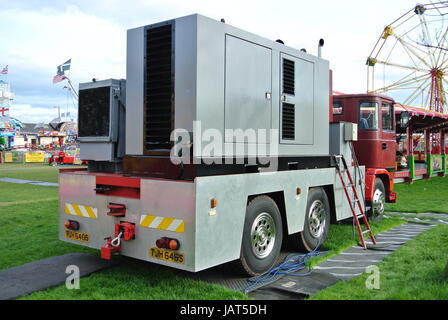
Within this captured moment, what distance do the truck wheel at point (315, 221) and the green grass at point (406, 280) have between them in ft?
3.63

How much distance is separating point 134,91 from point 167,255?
2223mm

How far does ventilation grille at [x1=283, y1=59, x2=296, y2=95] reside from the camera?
241 inches

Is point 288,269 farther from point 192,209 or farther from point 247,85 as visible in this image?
point 247,85

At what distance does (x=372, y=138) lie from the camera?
8.85m

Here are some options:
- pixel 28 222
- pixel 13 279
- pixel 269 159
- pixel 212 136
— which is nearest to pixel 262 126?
pixel 269 159

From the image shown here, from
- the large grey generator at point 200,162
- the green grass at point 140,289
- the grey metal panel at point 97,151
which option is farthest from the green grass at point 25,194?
the green grass at point 140,289

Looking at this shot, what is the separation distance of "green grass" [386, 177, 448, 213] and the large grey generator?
20.0ft

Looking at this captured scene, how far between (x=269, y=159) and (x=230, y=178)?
1202 millimetres

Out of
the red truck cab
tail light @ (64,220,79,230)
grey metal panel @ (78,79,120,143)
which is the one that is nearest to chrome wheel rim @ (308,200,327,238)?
the red truck cab

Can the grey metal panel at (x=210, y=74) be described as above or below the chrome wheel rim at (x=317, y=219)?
above

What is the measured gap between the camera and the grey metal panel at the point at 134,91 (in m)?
5.25

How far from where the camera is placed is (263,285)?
4.78 meters

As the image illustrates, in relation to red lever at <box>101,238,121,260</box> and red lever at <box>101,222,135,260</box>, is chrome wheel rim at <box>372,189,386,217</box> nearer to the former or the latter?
red lever at <box>101,222,135,260</box>

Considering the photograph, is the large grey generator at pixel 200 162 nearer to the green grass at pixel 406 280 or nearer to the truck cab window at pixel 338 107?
the green grass at pixel 406 280
